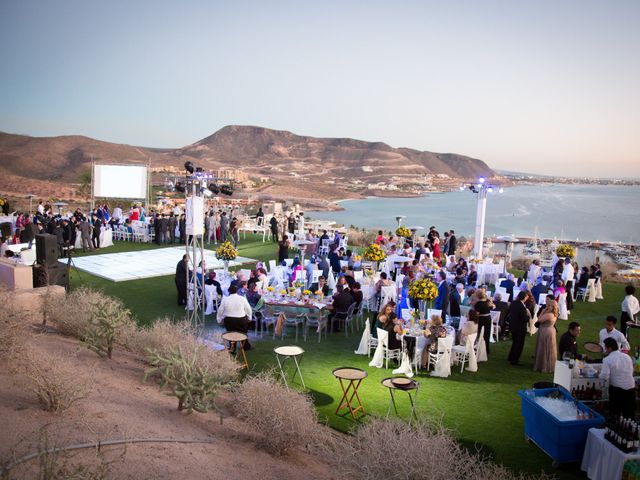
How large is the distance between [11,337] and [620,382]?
27.0 ft

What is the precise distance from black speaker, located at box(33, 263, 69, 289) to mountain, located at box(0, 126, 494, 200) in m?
61.9

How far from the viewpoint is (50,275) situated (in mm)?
12836

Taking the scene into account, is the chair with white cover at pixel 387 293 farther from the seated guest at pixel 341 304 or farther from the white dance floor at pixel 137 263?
the white dance floor at pixel 137 263

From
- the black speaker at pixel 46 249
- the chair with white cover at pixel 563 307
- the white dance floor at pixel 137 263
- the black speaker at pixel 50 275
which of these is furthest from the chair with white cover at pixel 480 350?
the white dance floor at pixel 137 263

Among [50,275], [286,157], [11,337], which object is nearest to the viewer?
[11,337]

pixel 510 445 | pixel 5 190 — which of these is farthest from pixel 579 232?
pixel 510 445

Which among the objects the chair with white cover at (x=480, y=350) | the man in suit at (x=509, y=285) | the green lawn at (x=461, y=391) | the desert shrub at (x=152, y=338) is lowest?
the green lawn at (x=461, y=391)

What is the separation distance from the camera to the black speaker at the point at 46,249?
41.8 feet

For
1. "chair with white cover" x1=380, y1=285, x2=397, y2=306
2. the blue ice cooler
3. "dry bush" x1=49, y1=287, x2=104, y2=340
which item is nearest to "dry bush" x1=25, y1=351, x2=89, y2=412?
"dry bush" x1=49, y1=287, x2=104, y2=340

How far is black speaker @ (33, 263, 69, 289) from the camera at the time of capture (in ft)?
41.8

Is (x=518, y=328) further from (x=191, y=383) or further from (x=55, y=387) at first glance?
(x=55, y=387)

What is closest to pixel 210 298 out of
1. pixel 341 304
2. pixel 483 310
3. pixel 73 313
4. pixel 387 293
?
pixel 341 304

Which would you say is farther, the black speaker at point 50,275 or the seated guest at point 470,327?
the black speaker at point 50,275

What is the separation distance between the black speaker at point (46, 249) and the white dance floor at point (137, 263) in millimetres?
3897
